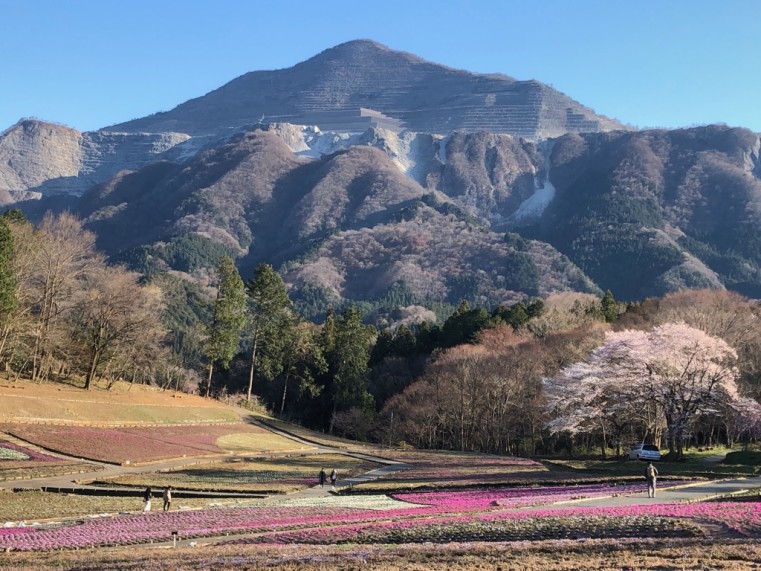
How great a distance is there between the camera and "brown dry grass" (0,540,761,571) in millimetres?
14859

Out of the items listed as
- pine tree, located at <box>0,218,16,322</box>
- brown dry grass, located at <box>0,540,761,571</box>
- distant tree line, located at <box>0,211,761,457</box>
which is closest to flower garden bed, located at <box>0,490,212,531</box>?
brown dry grass, located at <box>0,540,761,571</box>

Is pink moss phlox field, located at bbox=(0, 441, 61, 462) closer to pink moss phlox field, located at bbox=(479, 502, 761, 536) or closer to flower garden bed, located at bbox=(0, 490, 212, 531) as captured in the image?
flower garden bed, located at bbox=(0, 490, 212, 531)

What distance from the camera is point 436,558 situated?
53.3 ft

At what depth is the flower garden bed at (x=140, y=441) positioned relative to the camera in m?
44.1

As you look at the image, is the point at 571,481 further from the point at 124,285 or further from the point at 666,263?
the point at 666,263

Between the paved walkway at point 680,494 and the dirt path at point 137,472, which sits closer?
the paved walkway at point 680,494

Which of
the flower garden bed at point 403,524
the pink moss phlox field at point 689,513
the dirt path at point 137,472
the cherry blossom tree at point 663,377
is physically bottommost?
the dirt path at point 137,472

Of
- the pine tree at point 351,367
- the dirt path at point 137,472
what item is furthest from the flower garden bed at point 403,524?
the pine tree at point 351,367

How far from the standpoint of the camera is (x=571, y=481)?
33.2 metres

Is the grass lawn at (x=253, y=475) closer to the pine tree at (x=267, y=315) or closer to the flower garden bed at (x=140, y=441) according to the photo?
the flower garden bed at (x=140, y=441)

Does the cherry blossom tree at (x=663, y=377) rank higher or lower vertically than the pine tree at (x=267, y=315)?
lower

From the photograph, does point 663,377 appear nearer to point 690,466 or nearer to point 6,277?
point 690,466

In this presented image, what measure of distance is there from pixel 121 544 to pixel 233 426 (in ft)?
163

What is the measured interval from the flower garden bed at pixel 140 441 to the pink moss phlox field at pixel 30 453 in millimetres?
2084
